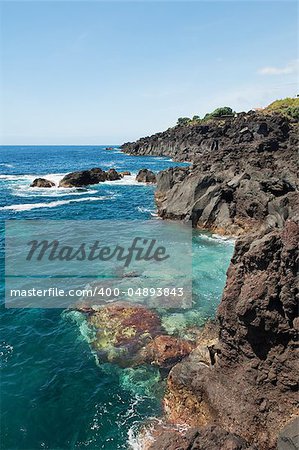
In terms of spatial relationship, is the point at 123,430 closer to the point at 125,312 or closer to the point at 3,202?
the point at 125,312

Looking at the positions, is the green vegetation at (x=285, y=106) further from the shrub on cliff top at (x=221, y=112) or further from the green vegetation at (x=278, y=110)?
the shrub on cliff top at (x=221, y=112)

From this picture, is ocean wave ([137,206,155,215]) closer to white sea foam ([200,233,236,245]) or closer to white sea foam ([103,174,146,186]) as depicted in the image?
white sea foam ([200,233,236,245])

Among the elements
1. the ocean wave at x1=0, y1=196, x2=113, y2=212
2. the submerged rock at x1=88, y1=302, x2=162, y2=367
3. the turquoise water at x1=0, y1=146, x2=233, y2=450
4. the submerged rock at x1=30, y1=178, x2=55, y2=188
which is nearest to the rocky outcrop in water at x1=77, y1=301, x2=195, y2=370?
the submerged rock at x1=88, y1=302, x2=162, y2=367

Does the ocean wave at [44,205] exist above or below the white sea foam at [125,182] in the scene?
below

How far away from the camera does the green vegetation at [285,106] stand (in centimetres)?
14900

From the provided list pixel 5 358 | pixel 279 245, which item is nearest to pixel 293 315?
pixel 279 245

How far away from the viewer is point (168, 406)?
51.9 ft

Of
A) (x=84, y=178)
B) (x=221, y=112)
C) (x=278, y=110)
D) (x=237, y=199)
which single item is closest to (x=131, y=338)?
(x=237, y=199)

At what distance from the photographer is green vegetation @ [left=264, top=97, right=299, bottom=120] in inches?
5866

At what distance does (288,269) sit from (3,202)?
188ft

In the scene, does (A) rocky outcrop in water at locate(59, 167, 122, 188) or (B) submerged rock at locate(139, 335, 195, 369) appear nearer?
(B) submerged rock at locate(139, 335, 195, 369)

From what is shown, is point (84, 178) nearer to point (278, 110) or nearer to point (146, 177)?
point (146, 177)

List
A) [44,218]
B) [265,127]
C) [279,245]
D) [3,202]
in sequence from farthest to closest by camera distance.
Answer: [265,127]
[3,202]
[44,218]
[279,245]

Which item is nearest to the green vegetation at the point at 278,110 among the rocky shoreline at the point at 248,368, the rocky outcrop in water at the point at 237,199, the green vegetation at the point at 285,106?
the green vegetation at the point at 285,106
